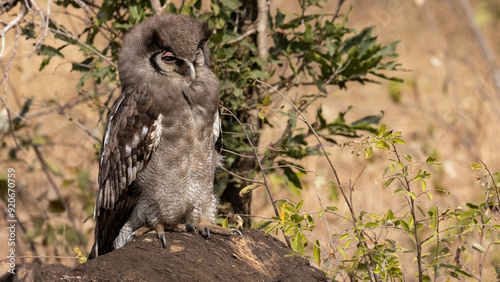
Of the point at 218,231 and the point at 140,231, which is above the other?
the point at 218,231

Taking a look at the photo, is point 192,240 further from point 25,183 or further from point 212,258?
point 25,183

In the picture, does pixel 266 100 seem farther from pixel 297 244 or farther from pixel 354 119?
pixel 354 119

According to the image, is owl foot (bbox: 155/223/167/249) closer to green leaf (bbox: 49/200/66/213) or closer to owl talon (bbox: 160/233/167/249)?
owl talon (bbox: 160/233/167/249)

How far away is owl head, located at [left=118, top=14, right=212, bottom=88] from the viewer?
3.48m

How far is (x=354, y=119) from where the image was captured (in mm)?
8656

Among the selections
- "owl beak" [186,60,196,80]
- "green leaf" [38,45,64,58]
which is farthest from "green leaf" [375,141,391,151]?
"green leaf" [38,45,64,58]

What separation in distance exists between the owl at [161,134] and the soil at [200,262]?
19 cm

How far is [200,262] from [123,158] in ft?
2.89

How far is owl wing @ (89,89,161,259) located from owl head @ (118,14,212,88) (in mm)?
130

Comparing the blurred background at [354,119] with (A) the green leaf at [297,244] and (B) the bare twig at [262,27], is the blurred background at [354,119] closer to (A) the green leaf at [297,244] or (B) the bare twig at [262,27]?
(B) the bare twig at [262,27]

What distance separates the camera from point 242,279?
9.93 ft

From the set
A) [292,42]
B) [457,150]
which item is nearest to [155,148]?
[292,42]

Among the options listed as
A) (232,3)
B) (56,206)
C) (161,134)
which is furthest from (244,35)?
(56,206)

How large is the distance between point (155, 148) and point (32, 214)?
3171mm
